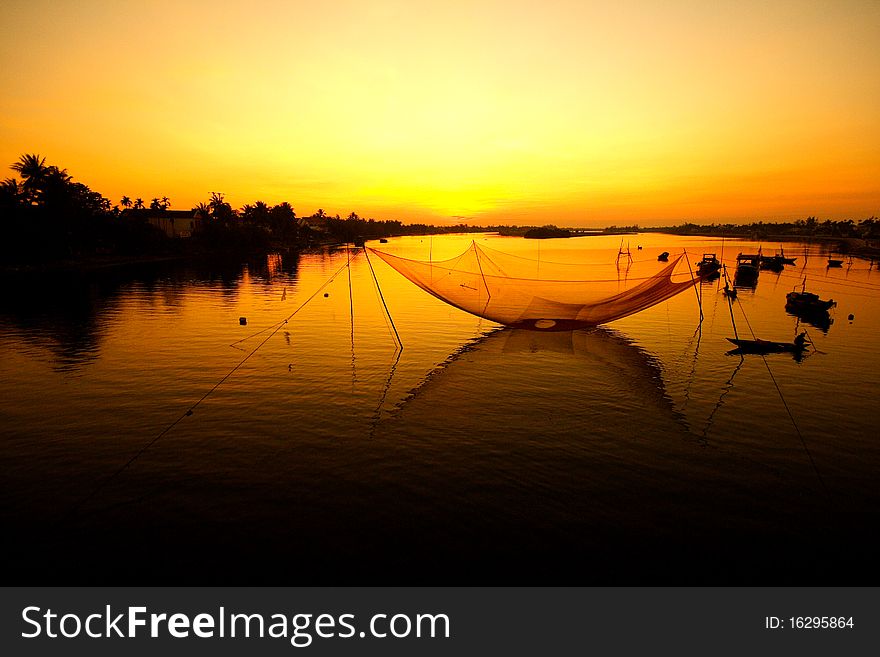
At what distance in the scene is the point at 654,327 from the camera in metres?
27.3

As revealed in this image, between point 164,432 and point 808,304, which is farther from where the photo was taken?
point 808,304

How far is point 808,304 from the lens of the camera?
3061cm

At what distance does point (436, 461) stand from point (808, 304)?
3312 centimetres

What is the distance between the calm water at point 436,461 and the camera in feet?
24.9

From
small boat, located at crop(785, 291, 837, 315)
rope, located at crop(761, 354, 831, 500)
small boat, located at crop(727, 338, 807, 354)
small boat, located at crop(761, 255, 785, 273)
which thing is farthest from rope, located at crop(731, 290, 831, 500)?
small boat, located at crop(761, 255, 785, 273)

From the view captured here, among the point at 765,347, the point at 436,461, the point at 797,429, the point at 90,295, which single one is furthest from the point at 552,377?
the point at 90,295

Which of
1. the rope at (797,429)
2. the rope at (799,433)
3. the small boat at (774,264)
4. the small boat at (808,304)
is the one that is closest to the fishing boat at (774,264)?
the small boat at (774,264)

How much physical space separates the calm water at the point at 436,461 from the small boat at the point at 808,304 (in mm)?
8277

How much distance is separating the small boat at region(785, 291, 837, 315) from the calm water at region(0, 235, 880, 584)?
8277 millimetres

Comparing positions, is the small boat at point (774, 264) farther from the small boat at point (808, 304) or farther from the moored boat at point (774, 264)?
the small boat at point (808, 304)

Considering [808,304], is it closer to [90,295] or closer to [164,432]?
[164,432]

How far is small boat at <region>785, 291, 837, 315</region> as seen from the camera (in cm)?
3016

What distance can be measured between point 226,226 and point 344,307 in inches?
2740
